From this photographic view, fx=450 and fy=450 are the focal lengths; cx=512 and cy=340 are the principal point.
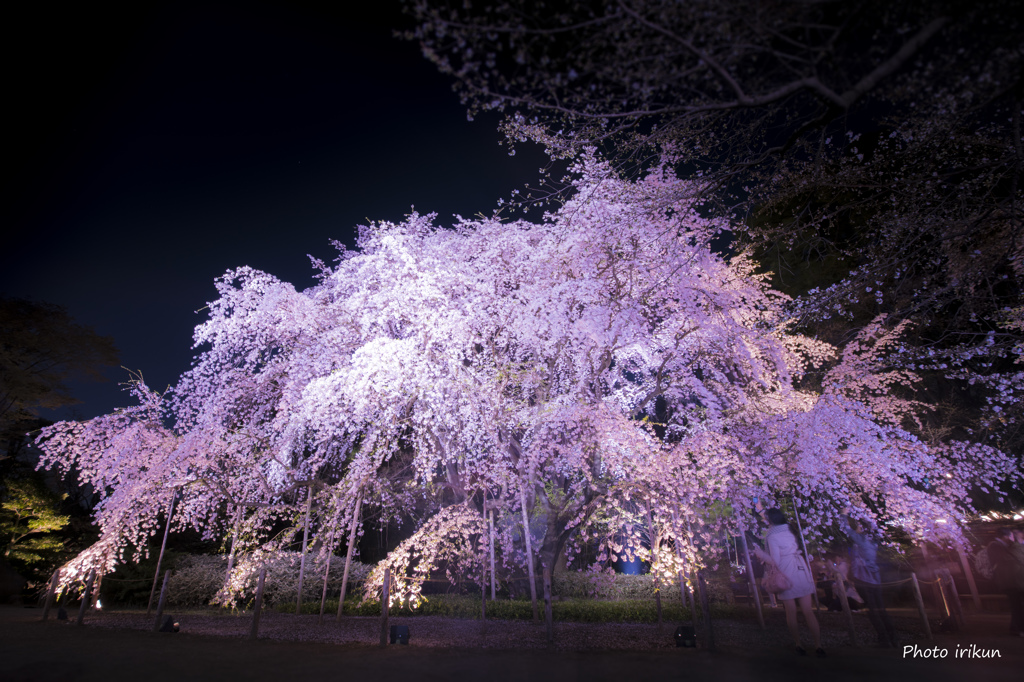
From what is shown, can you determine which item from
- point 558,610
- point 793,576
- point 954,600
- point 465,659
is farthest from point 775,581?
point 558,610

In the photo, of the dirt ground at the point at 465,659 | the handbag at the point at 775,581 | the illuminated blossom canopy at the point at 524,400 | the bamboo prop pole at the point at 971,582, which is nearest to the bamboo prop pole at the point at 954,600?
the dirt ground at the point at 465,659

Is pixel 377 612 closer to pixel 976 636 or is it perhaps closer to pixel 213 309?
pixel 213 309

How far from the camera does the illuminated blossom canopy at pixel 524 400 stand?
7.96 m

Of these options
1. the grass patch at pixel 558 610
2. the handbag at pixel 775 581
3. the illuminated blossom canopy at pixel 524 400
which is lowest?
the grass patch at pixel 558 610

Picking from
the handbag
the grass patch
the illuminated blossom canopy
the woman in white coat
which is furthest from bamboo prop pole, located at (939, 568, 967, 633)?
the handbag

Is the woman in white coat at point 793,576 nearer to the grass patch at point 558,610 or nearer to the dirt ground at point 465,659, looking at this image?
the dirt ground at point 465,659

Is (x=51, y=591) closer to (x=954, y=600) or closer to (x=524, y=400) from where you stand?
(x=524, y=400)

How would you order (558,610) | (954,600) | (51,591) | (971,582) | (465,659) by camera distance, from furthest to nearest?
1. (558,610)
2. (971,582)
3. (51,591)
4. (954,600)
5. (465,659)

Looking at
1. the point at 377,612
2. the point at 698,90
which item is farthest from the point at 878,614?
the point at 377,612

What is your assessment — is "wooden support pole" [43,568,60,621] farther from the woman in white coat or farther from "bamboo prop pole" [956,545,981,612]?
"bamboo prop pole" [956,545,981,612]

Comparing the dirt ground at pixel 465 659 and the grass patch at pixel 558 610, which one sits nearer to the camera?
the dirt ground at pixel 465 659

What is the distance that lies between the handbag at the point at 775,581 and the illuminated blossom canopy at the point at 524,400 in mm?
1252

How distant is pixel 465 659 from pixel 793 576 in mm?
4240

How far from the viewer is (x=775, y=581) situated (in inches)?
228
